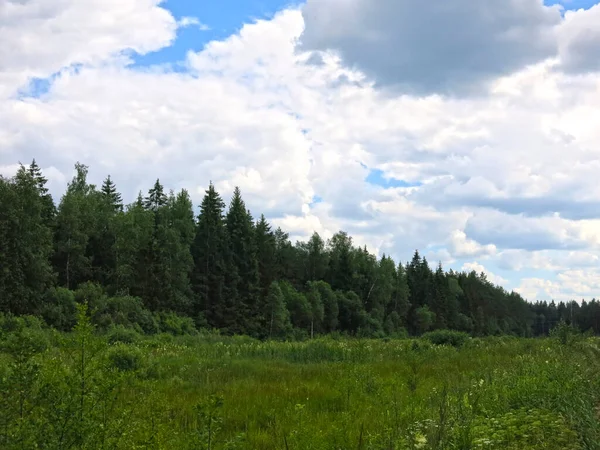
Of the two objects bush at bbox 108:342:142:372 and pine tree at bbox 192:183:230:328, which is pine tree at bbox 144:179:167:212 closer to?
pine tree at bbox 192:183:230:328

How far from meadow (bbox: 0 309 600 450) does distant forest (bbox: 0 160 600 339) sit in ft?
37.2

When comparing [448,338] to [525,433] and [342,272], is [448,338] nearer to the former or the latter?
[525,433]

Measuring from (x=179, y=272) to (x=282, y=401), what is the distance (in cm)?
4788

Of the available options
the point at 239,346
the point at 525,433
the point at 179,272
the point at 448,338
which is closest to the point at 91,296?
the point at 179,272

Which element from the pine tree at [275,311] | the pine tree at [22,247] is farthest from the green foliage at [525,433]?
the pine tree at [275,311]

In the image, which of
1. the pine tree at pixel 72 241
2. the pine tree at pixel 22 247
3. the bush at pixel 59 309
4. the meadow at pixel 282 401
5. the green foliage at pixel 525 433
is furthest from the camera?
the pine tree at pixel 72 241

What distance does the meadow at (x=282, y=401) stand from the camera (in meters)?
3.61

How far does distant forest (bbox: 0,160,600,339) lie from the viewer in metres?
40.0

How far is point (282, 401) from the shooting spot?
9.57 metres

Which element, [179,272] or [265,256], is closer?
[179,272]

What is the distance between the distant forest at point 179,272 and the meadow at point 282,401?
11344mm

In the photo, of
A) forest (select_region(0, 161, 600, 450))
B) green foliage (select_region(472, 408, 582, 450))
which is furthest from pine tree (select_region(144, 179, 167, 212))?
green foliage (select_region(472, 408, 582, 450))

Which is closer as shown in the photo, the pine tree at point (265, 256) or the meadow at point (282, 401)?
the meadow at point (282, 401)

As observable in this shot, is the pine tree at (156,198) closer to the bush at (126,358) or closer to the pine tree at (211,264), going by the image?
the pine tree at (211,264)
